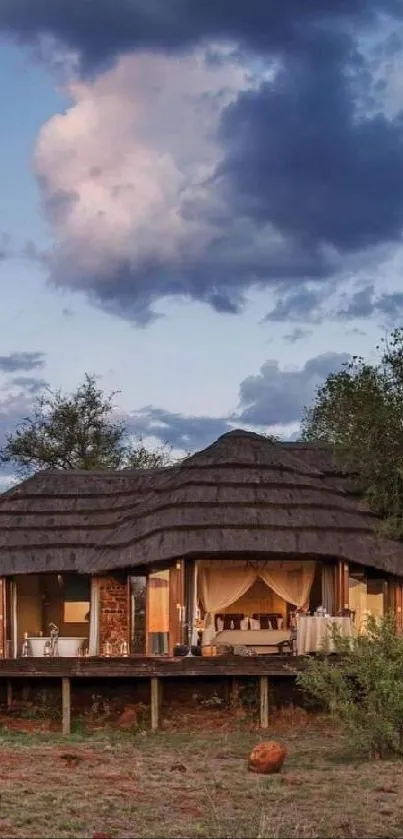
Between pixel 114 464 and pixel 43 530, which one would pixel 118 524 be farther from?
pixel 114 464

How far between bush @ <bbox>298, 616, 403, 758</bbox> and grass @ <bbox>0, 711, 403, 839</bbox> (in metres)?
0.48

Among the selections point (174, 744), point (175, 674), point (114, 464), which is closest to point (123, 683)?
point (175, 674)

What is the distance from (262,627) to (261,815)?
15088 mm

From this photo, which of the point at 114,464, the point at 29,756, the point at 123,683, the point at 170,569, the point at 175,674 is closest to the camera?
the point at 29,756

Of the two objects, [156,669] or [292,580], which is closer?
[156,669]

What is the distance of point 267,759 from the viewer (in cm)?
1421

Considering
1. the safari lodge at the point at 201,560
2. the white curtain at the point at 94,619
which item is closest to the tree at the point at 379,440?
the safari lodge at the point at 201,560

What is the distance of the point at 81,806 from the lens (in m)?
11.8

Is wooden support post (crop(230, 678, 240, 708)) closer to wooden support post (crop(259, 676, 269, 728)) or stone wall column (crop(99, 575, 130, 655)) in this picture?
wooden support post (crop(259, 676, 269, 728))

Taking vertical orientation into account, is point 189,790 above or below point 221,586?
below

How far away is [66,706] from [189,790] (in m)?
6.82

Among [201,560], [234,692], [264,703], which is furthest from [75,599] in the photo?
[264,703]

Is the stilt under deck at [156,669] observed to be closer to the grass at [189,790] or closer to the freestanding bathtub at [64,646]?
the grass at [189,790]

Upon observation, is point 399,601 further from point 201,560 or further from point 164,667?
point 164,667
